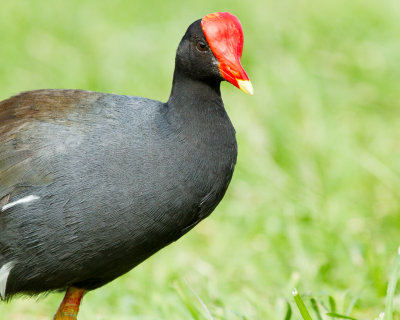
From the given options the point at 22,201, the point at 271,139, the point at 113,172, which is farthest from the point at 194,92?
the point at 271,139

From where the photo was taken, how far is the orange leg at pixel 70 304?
409cm

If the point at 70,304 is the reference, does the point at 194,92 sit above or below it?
above

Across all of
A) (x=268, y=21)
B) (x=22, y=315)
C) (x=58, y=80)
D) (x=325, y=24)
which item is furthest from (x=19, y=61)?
(x=22, y=315)

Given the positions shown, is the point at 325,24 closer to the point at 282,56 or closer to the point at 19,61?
the point at 282,56

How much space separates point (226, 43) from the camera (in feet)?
12.3

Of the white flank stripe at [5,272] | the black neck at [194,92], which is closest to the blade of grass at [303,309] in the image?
the black neck at [194,92]

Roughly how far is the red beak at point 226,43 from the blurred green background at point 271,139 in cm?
107

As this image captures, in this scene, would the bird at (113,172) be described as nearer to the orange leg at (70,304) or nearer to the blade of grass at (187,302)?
the orange leg at (70,304)

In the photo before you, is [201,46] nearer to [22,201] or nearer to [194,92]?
[194,92]

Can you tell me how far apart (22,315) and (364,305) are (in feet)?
6.94

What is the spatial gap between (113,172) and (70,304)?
0.89m

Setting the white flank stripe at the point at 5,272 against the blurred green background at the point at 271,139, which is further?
the blurred green background at the point at 271,139

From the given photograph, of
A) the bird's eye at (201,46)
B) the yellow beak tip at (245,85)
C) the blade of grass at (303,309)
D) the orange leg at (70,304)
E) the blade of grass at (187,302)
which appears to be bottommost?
the blade of grass at (303,309)

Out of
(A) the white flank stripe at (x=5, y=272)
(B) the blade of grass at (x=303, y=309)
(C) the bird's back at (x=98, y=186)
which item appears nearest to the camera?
(B) the blade of grass at (x=303, y=309)
